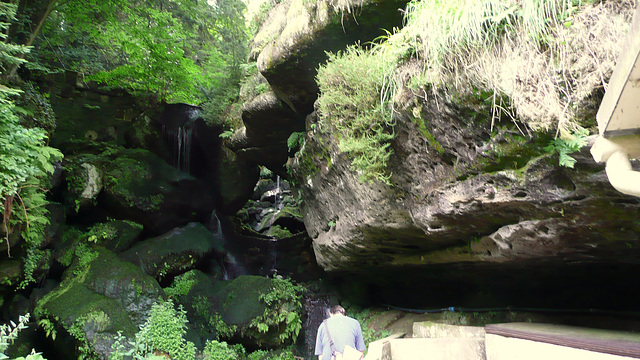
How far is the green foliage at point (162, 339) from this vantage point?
6.96 metres

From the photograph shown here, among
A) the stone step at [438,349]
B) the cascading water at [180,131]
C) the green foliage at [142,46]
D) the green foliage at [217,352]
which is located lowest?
the green foliage at [217,352]

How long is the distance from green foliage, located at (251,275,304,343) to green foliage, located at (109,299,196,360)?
6.25 ft

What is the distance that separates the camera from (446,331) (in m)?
6.06

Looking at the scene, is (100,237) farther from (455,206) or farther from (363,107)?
(455,206)

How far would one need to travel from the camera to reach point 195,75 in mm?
10961

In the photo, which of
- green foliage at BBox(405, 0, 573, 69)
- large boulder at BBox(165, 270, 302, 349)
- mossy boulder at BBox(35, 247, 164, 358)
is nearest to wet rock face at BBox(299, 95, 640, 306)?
green foliage at BBox(405, 0, 573, 69)

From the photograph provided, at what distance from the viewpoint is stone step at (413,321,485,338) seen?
5.70m

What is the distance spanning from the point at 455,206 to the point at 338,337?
248 centimetres

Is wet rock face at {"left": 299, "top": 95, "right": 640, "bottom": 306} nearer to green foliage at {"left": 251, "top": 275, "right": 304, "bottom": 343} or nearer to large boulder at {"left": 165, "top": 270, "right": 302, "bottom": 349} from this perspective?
green foliage at {"left": 251, "top": 275, "right": 304, "bottom": 343}

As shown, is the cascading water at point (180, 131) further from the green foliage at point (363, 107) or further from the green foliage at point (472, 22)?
the green foliage at point (472, 22)

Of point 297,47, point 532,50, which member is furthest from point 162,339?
point 532,50

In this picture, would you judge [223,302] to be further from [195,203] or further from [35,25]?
[35,25]

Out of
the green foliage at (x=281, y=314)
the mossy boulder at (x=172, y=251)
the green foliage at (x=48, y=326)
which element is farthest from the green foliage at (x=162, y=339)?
the mossy boulder at (x=172, y=251)

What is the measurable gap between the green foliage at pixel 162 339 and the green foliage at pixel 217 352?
0.40 metres
